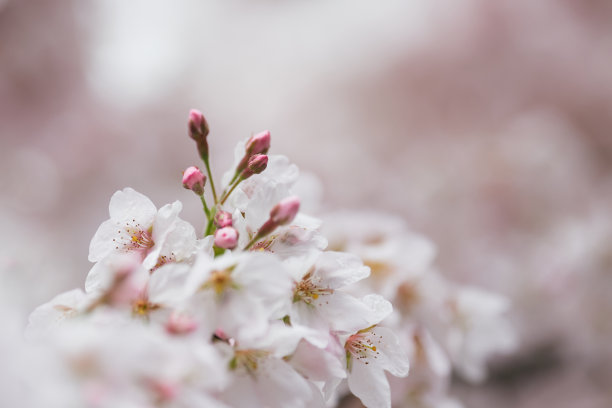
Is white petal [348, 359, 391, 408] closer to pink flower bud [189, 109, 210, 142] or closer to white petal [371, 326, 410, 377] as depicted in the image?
white petal [371, 326, 410, 377]

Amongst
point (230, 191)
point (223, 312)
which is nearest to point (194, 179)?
point (230, 191)

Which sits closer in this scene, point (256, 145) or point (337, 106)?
point (256, 145)

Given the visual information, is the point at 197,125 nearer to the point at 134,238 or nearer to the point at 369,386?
the point at 134,238

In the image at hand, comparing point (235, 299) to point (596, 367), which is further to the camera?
point (596, 367)

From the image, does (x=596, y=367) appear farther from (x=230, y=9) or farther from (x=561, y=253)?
(x=230, y=9)

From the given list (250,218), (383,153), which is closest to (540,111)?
(383,153)

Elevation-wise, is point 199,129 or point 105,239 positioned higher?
point 199,129

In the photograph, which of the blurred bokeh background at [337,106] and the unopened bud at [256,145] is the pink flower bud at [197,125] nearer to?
the unopened bud at [256,145]
